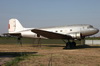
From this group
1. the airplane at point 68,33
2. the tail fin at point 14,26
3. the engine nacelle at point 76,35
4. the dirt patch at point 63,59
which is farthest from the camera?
the tail fin at point 14,26

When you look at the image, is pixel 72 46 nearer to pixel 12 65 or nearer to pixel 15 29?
pixel 15 29

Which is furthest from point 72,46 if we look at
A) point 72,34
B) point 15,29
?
point 15,29

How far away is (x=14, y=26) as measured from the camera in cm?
3325

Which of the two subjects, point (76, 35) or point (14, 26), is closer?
point (76, 35)

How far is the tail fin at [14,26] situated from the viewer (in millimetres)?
33094

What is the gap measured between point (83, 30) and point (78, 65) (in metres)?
16.8

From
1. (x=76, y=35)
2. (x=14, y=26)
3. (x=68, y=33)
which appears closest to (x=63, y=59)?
(x=76, y=35)

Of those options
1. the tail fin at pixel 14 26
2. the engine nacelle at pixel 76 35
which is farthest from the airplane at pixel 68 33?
the tail fin at pixel 14 26

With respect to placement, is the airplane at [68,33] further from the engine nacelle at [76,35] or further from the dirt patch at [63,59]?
the dirt patch at [63,59]

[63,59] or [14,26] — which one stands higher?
[14,26]

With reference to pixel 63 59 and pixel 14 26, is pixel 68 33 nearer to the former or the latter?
pixel 14 26

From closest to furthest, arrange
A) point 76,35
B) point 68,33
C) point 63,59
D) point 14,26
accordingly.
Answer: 1. point 63,59
2. point 76,35
3. point 68,33
4. point 14,26

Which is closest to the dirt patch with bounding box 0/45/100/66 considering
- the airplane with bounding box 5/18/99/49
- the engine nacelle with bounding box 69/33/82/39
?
the airplane with bounding box 5/18/99/49

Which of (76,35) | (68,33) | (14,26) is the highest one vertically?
(14,26)
